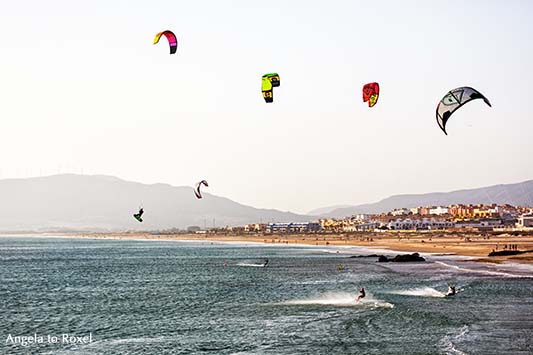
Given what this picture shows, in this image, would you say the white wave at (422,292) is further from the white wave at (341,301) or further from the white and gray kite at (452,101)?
the white and gray kite at (452,101)

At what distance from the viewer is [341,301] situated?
36469 mm

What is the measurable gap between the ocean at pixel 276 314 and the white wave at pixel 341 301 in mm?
58

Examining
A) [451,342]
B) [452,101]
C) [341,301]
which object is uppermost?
[452,101]

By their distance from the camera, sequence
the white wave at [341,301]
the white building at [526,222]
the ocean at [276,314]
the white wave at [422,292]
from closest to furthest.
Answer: the ocean at [276,314] < the white wave at [341,301] < the white wave at [422,292] < the white building at [526,222]

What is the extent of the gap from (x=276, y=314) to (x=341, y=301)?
18.4 ft

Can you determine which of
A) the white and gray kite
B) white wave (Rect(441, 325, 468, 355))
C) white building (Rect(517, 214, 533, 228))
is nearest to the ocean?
white wave (Rect(441, 325, 468, 355))

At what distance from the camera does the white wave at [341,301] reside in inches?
1366

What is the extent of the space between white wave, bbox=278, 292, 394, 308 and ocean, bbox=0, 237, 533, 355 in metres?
0.06

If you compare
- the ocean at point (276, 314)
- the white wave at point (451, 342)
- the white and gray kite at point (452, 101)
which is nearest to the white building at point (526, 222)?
the ocean at point (276, 314)

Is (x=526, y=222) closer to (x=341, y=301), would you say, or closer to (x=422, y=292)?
(x=422, y=292)

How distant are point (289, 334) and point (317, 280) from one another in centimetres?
2397

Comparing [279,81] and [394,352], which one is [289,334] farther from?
[279,81]

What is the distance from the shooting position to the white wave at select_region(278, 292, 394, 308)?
34.7 m

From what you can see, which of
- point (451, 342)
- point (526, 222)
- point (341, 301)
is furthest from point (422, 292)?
point (526, 222)
